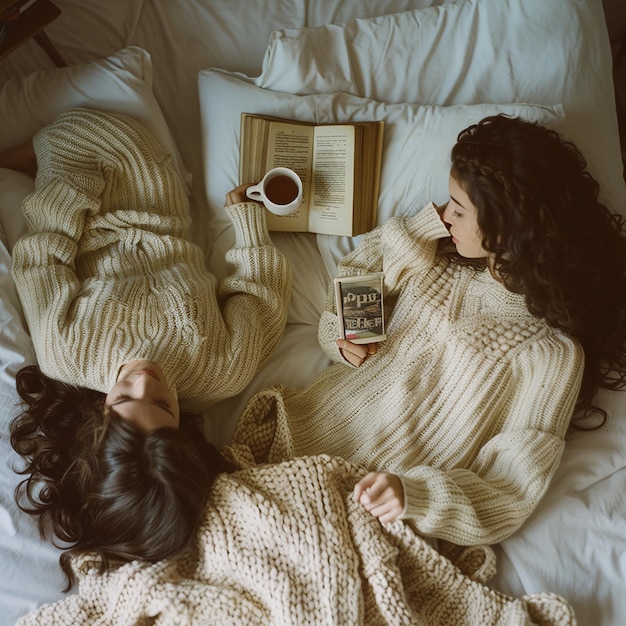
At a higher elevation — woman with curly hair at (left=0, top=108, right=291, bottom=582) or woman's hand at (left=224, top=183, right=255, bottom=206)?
woman's hand at (left=224, top=183, right=255, bottom=206)

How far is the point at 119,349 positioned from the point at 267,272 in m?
0.39

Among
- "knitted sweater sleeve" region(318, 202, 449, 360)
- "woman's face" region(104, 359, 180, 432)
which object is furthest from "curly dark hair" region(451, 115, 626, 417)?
"woman's face" region(104, 359, 180, 432)

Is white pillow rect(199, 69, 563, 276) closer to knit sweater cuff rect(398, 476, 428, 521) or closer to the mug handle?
the mug handle

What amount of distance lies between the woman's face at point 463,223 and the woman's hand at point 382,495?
0.49 metres

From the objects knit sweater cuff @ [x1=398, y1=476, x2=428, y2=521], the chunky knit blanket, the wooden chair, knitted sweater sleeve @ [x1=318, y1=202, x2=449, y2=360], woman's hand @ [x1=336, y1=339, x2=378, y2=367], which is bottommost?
the chunky knit blanket

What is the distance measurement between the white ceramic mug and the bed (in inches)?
4.4

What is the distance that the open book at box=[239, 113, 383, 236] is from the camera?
141cm

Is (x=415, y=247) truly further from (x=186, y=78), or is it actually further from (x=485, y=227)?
(x=186, y=78)

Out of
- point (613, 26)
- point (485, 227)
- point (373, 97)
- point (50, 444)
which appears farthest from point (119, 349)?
point (613, 26)

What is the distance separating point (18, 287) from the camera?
1.21 m

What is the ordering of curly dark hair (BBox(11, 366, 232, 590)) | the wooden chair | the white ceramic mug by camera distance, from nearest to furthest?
curly dark hair (BBox(11, 366, 232, 590)) → the wooden chair → the white ceramic mug

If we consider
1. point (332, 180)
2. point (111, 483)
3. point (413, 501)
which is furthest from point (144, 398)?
point (332, 180)

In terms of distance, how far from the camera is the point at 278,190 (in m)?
1.40

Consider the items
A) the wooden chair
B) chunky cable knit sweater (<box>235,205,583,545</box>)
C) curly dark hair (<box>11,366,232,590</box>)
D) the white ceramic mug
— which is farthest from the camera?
the white ceramic mug
